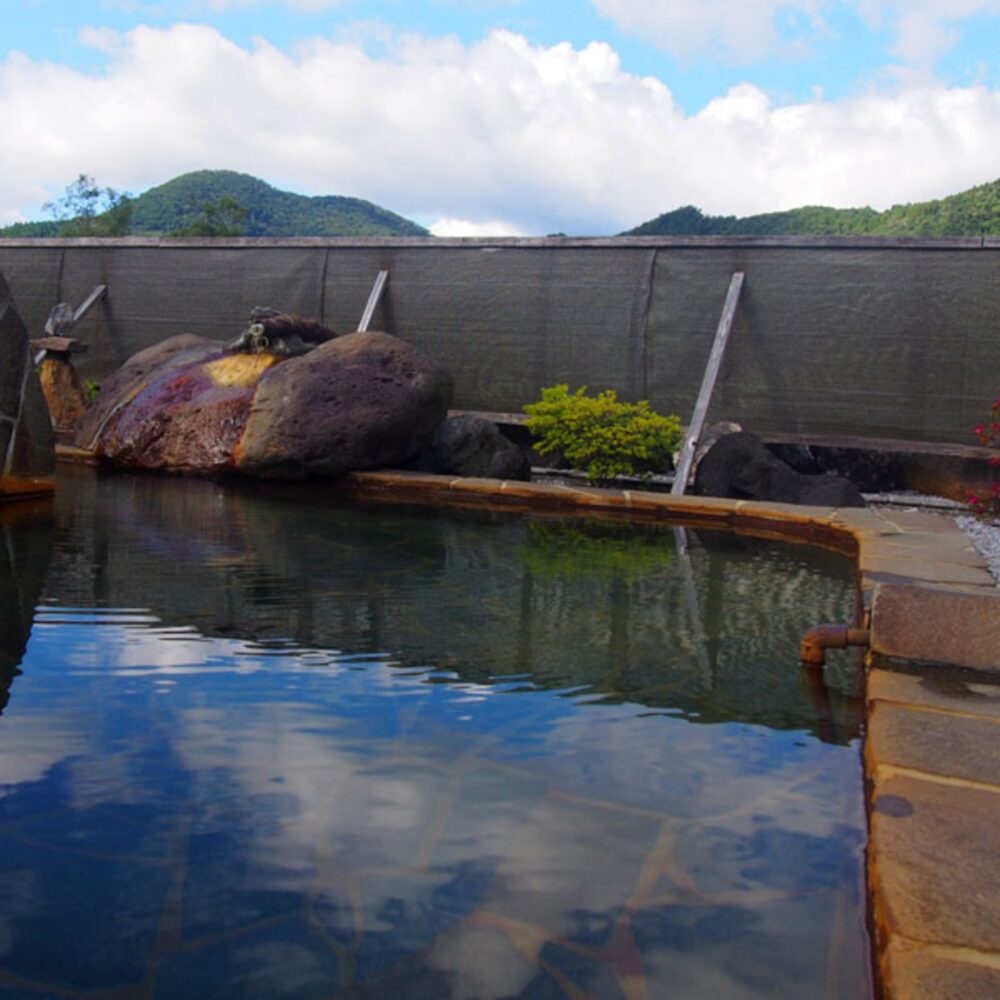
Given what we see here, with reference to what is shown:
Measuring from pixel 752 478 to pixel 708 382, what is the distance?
98 cm

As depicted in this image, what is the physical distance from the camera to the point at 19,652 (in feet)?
9.09

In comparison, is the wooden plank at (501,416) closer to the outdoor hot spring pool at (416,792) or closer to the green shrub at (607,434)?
the green shrub at (607,434)

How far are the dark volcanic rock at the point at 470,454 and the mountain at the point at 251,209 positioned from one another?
39.6 metres

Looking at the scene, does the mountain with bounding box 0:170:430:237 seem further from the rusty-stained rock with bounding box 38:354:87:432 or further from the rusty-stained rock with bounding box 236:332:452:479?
the rusty-stained rock with bounding box 236:332:452:479

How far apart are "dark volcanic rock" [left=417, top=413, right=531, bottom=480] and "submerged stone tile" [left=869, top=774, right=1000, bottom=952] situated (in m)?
6.08

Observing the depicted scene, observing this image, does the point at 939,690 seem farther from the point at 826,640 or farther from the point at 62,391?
the point at 62,391

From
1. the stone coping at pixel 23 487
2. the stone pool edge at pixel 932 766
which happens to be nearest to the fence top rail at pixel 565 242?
the stone pool edge at pixel 932 766

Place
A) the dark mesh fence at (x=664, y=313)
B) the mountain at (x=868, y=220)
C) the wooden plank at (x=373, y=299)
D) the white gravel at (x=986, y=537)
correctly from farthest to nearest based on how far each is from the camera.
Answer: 1. the mountain at (x=868, y=220)
2. the wooden plank at (x=373, y=299)
3. the dark mesh fence at (x=664, y=313)
4. the white gravel at (x=986, y=537)

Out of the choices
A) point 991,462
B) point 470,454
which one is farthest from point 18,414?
point 991,462

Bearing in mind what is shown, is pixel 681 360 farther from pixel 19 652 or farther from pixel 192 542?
pixel 19 652

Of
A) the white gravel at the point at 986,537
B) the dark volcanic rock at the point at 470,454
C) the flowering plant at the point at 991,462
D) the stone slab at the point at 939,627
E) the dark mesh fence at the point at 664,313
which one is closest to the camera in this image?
the stone slab at the point at 939,627

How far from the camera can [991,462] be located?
7.36 meters

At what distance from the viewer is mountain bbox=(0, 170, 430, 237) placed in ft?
152

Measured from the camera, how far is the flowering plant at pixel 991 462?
6907 millimetres
